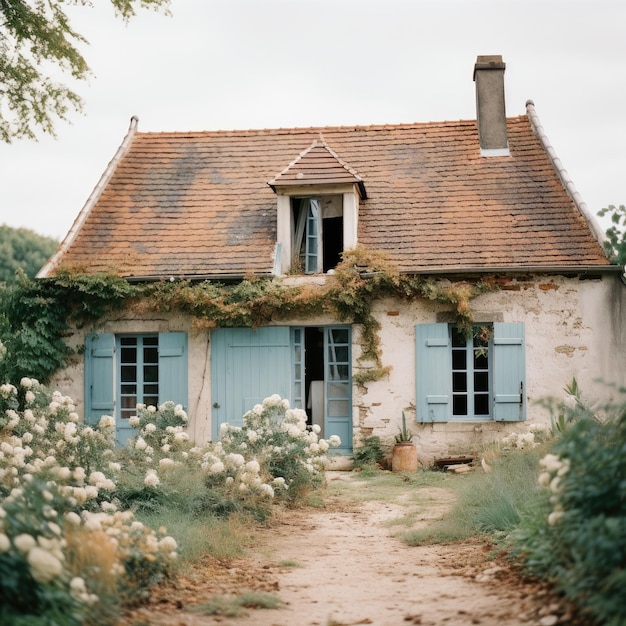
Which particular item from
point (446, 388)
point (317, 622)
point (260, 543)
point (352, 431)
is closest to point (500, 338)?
Answer: point (446, 388)

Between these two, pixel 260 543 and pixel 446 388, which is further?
pixel 446 388

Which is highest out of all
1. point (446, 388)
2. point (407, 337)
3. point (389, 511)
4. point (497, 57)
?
point (497, 57)

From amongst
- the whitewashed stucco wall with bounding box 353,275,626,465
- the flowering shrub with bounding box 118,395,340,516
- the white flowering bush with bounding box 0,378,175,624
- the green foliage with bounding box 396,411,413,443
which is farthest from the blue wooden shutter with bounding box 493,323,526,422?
the white flowering bush with bounding box 0,378,175,624

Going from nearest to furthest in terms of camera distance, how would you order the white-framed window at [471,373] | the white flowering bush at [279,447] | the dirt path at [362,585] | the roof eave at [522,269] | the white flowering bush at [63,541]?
the white flowering bush at [63,541] < the dirt path at [362,585] < the white flowering bush at [279,447] < the roof eave at [522,269] < the white-framed window at [471,373]

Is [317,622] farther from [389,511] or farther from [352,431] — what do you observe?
[352,431]

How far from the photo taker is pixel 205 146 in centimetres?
1634

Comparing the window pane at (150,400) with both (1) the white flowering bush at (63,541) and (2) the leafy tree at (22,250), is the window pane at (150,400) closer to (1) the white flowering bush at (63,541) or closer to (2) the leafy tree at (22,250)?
(1) the white flowering bush at (63,541)

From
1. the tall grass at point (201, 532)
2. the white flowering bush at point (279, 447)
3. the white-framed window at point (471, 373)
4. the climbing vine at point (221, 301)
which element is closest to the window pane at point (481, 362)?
the white-framed window at point (471, 373)

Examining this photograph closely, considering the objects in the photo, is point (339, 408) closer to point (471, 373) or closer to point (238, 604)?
point (471, 373)

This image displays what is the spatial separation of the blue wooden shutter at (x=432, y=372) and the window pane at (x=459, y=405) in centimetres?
38

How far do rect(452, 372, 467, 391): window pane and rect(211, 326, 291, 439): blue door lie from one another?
A: 2615 mm

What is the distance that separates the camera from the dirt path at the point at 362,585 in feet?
15.9

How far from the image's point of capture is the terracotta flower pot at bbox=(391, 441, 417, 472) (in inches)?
488

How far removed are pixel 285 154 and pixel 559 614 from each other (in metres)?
12.4
